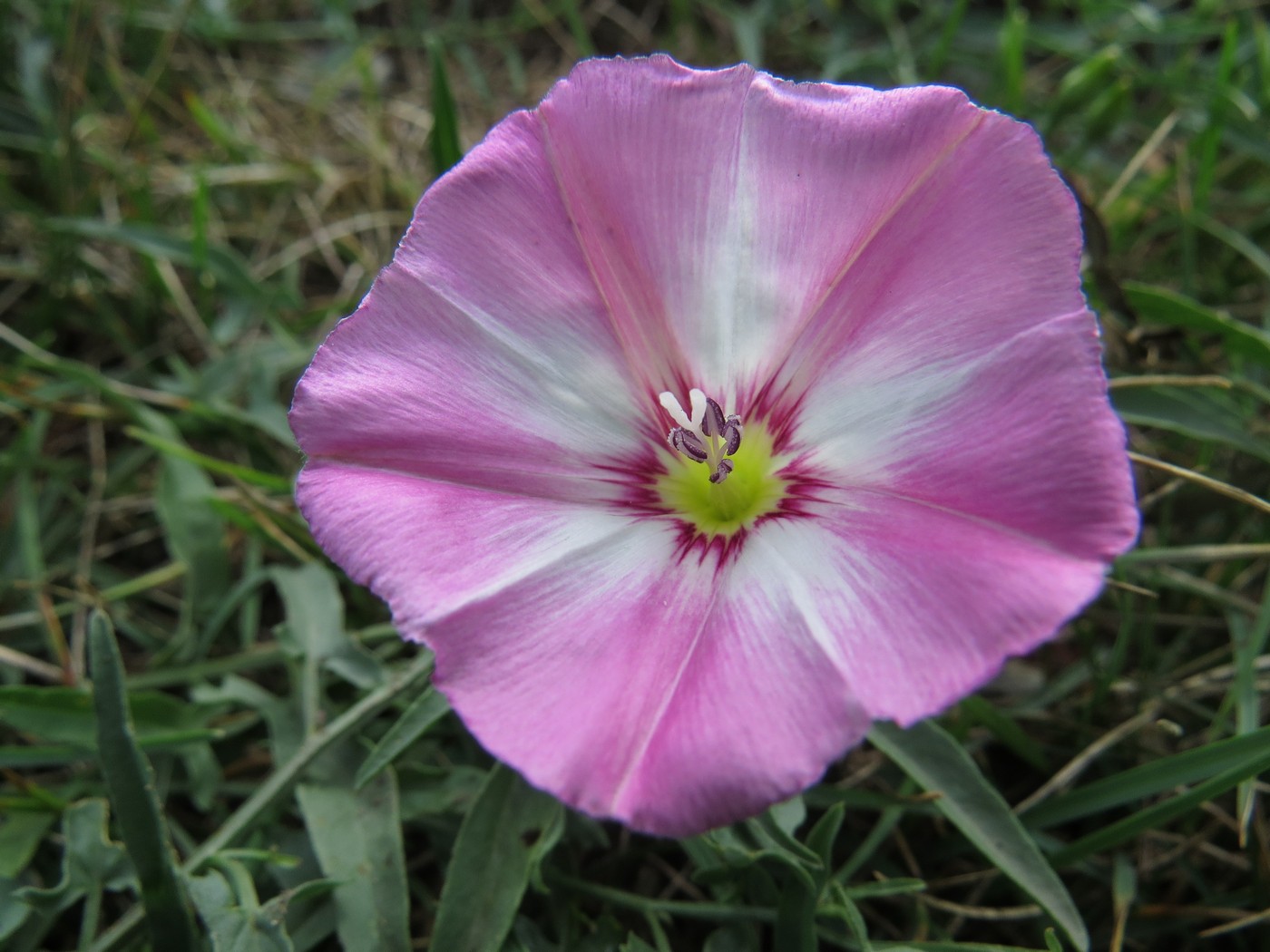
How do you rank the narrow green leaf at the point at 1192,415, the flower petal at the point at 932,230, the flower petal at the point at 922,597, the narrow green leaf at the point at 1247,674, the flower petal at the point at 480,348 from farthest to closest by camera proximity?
1. the narrow green leaf at the point at 1192,415
2. the narrow green leaf at the point at 1247,674
3. the flower petal at the point at 480,348
4. the flower petal at the point at 932,230
5. the flower petal at the point at 922,597

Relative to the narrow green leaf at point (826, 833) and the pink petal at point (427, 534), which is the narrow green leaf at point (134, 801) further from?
the narrow green leaf at point (826, 833)

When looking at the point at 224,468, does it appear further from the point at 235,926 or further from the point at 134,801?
the point at 235,926

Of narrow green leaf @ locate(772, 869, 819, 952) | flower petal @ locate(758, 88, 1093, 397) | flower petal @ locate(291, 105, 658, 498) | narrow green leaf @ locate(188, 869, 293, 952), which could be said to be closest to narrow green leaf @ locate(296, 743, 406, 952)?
narrow green leaf @ locate(188, 869, 293, 952)

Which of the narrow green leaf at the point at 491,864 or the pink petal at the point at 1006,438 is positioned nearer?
the pink petal at the point at 1006,438

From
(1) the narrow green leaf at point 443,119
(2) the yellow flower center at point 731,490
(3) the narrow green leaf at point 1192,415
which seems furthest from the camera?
(1) the narrow green leaf at point 443,119

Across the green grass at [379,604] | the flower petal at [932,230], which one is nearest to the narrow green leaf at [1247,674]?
the green grass at [379,604]

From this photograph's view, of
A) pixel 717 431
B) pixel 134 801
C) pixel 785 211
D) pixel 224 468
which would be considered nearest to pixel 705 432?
pixel 717 431

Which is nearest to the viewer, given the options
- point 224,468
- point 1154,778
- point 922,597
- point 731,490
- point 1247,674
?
point 922,597
